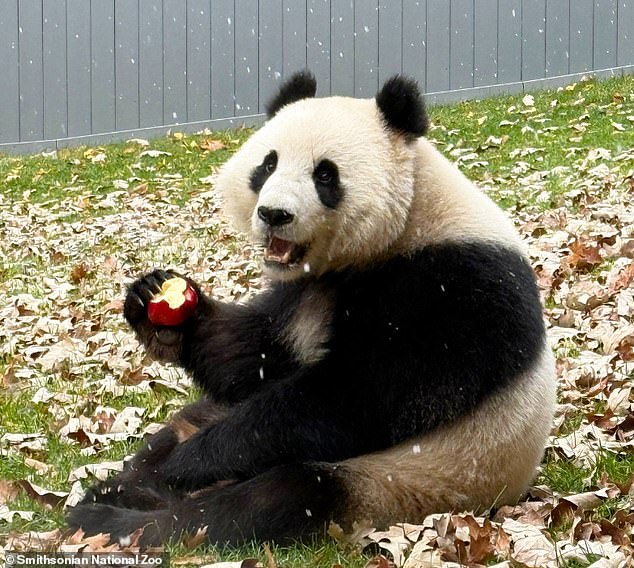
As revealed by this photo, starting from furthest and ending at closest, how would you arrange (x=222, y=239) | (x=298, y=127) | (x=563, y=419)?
(x=222, y=239), (x=563, y=419), (x=298, y=127)

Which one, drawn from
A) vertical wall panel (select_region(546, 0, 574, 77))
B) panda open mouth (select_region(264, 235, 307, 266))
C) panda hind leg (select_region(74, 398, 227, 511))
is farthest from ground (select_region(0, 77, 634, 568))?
vertical wall panel (select_region(546, 0, 574, 77))

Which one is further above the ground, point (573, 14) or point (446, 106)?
point (573, 14)

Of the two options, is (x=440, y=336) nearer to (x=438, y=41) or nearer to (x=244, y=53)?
(x=438, y=41)

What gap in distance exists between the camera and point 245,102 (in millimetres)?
Answer: 18109

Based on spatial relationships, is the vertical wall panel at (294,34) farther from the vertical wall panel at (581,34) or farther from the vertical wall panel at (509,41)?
the vertical wall panel at (581,34)

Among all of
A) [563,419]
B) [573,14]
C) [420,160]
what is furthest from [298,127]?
[573,14]

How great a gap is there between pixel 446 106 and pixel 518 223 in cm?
809

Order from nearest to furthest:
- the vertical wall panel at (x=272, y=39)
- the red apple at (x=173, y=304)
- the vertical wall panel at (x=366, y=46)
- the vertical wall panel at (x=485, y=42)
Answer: the red apple at (x=173, y=304), the vertical wall panel at (x=485, y=42), the vertical wall panel at (x=366, y=46), the vertical wall panel at (x=272, y=39)

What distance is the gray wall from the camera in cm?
1759

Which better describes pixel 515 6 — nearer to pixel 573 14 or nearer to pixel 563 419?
pixel 573 14

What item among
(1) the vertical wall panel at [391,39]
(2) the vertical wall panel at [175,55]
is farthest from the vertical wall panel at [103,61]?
(1) the vertical wall panel at [391,39]

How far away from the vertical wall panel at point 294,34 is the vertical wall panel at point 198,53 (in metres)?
1.34

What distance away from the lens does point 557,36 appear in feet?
57.7

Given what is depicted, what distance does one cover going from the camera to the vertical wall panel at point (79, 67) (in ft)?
59.6
